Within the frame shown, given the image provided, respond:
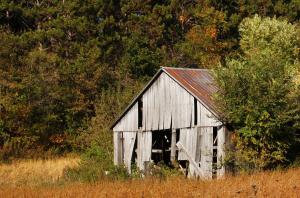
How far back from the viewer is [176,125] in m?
27.4

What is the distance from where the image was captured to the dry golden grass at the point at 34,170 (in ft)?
95.9

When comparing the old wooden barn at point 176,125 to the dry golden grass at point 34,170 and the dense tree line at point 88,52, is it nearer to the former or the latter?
the dry golden grass at point 34,170

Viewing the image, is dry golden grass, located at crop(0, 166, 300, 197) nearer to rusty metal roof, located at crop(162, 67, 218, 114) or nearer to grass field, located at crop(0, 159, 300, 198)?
grass field, located at crop(0, 159, 300, 198)

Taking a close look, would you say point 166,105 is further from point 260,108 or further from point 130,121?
point 260,108

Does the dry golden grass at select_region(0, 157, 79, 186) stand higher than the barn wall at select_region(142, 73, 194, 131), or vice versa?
the barn wall at select_region(142, 73, 194, 131)

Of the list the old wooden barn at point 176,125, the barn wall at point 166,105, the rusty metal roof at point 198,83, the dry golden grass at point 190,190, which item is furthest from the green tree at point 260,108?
the dry golden grass at point 190,190

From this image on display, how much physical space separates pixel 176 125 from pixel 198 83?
2320 millimetres

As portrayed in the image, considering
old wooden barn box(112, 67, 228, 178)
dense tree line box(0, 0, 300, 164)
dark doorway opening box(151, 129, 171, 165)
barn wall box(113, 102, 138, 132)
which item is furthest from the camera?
dense tree line box(0, 0, 300, 164)

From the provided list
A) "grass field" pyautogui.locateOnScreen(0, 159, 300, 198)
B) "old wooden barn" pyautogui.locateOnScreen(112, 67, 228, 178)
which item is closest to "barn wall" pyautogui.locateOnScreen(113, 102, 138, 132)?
"old wooden barn" pyautogui.locateOnScreen(112, 67, 228, 178)

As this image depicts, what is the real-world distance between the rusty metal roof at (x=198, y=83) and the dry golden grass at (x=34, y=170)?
24.8 ft

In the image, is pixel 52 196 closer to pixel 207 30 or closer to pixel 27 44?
pixel 27 44

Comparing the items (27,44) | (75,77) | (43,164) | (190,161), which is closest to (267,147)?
(190,161)

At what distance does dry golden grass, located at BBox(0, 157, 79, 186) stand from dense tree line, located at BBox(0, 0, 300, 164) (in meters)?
3.40

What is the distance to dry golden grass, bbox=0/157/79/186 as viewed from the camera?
95.9 feet
